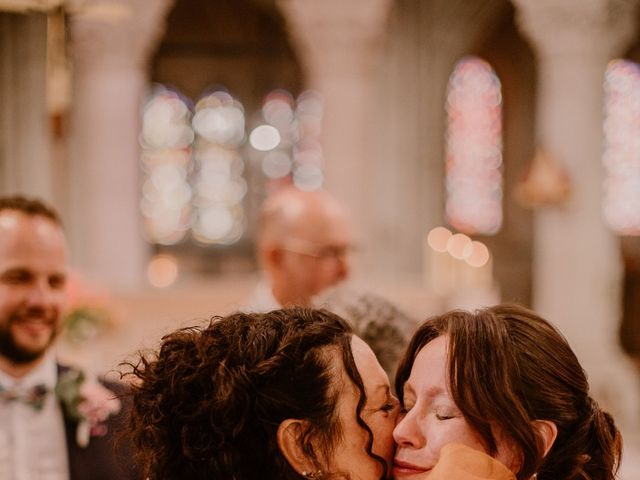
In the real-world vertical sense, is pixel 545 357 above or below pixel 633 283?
above

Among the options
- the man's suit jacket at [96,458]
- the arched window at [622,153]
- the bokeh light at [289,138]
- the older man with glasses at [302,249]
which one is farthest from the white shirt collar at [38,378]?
the arched window at [622,153]

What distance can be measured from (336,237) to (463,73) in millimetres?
10895

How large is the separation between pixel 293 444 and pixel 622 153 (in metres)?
12.6

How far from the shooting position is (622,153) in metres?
13.5

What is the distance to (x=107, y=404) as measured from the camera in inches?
106

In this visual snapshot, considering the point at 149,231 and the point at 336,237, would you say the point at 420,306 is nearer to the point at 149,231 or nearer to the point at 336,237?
the point at 336,237

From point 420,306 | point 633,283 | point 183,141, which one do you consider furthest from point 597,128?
point 183,141

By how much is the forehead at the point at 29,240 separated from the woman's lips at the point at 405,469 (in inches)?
49.7

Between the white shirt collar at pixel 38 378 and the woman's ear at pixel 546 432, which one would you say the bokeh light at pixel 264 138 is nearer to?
the white shirt collar at pixel 38 378

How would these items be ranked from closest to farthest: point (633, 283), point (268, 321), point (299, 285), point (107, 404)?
point (268, 321)
point (107, 404)
point (299, 285)
point (633, 283)

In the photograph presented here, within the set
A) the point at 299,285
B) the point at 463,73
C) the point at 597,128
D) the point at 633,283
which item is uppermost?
the point at 463,73

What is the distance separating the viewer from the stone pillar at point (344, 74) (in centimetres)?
989

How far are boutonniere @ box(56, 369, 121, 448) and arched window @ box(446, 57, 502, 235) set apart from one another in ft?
38.5

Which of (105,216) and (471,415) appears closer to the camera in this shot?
(471,415)
